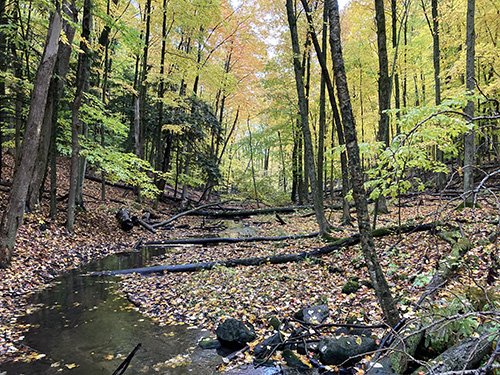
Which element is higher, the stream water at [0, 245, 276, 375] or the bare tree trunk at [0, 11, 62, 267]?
the bare tree trunk at [0, 11, 62, 267]

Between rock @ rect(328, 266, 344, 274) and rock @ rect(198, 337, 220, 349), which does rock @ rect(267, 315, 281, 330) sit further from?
rock @ rect(328, 266, 344, 274)

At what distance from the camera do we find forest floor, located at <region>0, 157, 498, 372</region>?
5.46 m

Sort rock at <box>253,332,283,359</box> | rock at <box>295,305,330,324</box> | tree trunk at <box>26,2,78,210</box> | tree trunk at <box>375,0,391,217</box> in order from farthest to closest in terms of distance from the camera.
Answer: tree trunk at <box>26,2,78,210</box> < tree trunk at <box>375,0,391,217</box> < rock at <box>295,305,330,324</box> < rock at <box>253,332,283,359</box>

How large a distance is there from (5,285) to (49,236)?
3402 millimetres

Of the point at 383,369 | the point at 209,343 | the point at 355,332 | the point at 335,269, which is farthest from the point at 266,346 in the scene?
the point at 335,269

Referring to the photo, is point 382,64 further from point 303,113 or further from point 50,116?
point 50,116

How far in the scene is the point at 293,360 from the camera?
4.52m

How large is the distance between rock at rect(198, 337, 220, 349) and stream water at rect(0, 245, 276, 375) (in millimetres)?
95

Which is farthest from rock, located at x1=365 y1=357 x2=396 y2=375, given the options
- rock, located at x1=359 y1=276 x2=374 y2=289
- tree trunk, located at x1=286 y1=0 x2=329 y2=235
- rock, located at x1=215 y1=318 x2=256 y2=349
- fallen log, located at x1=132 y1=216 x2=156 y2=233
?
fallen log, located at x1=132 y1=216 x2=156 y2=233

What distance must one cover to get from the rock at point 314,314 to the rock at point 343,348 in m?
0.83

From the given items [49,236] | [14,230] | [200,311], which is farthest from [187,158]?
[200,311]

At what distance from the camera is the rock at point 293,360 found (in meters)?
4.43

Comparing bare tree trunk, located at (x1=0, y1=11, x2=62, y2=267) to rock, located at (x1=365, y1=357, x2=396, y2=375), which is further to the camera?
bare tree trunk, located at (x1=0, y1=11, x2=62, y2=267)

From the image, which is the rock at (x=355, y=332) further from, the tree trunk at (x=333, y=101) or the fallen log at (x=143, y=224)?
the fallen log at (x=143, y=224)
